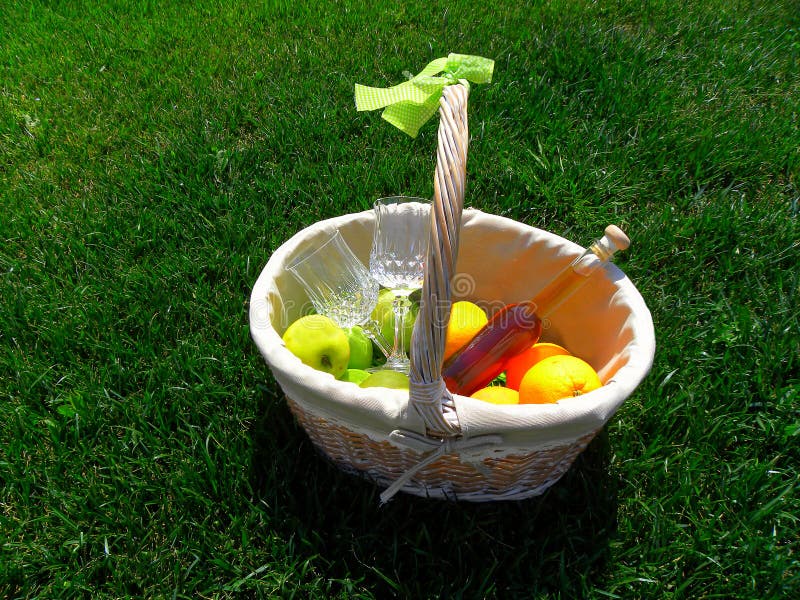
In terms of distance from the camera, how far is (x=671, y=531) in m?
1.35

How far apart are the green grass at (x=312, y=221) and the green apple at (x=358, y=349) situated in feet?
0.78

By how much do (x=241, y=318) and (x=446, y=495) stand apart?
0.87m

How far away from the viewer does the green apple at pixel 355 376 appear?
145cm

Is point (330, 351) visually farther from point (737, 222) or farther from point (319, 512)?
point (737, 222)

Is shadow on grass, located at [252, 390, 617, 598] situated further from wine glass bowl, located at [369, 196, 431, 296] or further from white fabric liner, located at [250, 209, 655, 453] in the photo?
wine glass bowl, located at [369, 196, 431, 296]

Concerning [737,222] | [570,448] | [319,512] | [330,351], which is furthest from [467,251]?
[737,222]

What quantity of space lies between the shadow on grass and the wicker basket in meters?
0.06

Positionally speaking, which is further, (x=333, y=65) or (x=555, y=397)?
(x=333, y=65)

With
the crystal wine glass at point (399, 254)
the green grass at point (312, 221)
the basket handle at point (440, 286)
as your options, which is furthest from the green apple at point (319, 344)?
the basket handle at point (440, 286)

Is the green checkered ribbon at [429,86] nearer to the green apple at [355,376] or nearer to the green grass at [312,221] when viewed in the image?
the green apple at [355,376]

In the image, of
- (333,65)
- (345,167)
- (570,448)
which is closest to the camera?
(570,448)

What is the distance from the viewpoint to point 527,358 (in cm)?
153

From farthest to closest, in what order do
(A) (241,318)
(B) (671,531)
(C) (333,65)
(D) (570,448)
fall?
(C) (333,65) → (A) (241,318) → (B) (671,531) → (D) (570,448)

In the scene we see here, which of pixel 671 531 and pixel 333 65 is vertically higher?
pixel 333 65
